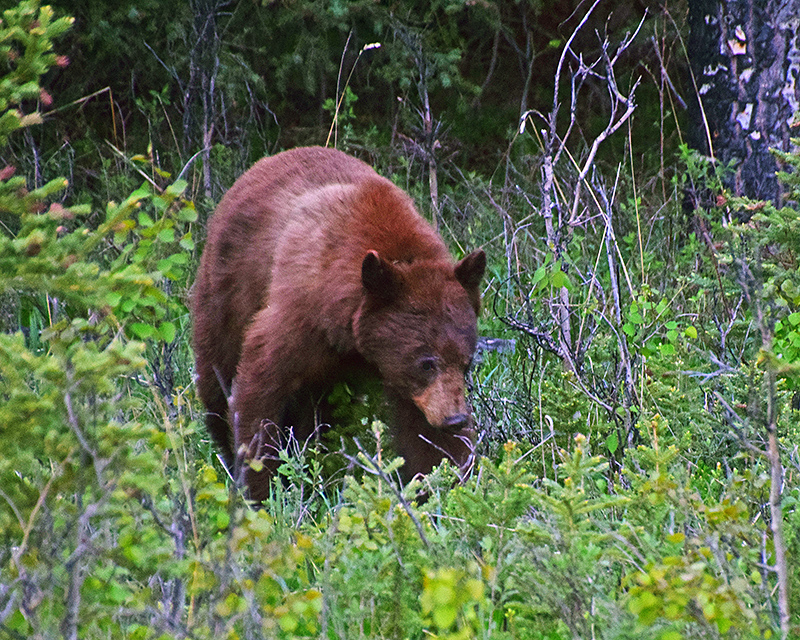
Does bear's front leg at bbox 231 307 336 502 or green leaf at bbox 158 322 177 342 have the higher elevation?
green leaf at bbox 158 322 177 342

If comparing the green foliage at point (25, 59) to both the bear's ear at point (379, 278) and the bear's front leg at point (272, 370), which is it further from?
the bear's front leg at point (272, 370)

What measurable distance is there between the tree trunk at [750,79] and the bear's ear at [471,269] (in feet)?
7.74

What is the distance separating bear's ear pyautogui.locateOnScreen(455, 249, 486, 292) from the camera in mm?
3447

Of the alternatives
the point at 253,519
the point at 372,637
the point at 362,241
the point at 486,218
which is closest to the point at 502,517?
the point at 372,637

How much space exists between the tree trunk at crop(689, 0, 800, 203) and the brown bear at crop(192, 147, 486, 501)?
2414 millimetres

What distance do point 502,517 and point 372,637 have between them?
1.39 ft

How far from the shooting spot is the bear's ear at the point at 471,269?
11.3 ft

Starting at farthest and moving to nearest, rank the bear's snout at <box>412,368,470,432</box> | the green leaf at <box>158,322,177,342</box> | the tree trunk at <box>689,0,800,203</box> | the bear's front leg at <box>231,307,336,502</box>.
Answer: the tree trunk at <box>689,0,800,203</box> < the bear's front leg at <box>231,307,336,502</box> < the bear's snout at <box>412,368,470,432</box> < the green leaf at <box>158,322,177,342</box>

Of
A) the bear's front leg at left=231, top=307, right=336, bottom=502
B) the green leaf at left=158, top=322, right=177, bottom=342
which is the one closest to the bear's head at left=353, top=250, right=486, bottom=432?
the bear's front leg at left=231, top=307, right=336, bottom=502

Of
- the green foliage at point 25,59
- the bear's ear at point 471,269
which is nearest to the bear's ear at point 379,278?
the bear's ear at point 471,269

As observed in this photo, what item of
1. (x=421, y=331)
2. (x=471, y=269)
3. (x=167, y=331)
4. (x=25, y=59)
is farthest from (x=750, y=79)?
(x=25, y=59)

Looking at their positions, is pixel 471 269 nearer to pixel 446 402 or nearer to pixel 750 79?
pixel 446 402

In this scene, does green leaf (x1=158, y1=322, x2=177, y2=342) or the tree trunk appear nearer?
green leaf (x1=158, y1=322, x2=177, y2=342)

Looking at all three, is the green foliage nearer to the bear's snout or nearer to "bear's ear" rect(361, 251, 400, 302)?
"bear's ear" rect(361, 251, 400, 302)
